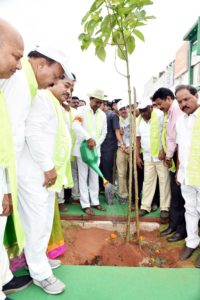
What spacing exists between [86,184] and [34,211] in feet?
8.84

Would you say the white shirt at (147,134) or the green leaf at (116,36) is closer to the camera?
the green leaf at (116,36)

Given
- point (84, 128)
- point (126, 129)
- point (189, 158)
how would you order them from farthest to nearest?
point (126, 129)
point (84, 128)
point (189, 158)

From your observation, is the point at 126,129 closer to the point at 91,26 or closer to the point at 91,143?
the point at 91,143

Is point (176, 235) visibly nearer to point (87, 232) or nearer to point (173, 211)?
point (173, 211)

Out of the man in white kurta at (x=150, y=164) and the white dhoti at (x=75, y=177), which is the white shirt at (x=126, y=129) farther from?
the white dhoti at (x=75, y=177)

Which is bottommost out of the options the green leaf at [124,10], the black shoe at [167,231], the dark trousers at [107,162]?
the black shoe at [167,231]

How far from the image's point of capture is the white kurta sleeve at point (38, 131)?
89.7 inches

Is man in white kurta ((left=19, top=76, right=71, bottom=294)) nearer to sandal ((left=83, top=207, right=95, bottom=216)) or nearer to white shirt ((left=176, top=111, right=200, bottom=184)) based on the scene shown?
white shirt ((left=176, top=111, right=200, bottom=184))

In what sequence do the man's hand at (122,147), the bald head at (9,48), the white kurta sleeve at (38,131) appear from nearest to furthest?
1. the bald head at (9,48)
2. the white kurta sleeve at (38,131)
3. the man's hand at (122,147)

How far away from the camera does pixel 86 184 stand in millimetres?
4988

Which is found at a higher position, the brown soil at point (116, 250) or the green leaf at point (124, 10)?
the green leaf at point (124, 10)

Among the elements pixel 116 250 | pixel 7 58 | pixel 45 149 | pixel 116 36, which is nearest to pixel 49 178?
pixel 45 149

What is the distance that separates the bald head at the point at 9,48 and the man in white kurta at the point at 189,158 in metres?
2.03

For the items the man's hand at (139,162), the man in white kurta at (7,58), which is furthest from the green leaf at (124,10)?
the man's hand at (139,162)
